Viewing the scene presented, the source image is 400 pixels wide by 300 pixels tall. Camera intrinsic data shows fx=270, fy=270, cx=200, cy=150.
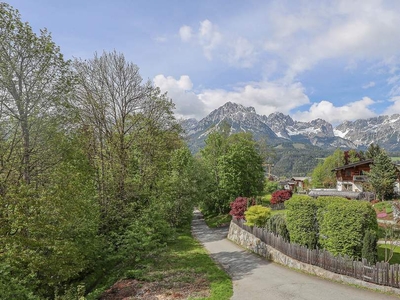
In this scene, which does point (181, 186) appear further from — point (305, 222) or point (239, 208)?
point (305, 222)

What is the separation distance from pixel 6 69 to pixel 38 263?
9.07 meters

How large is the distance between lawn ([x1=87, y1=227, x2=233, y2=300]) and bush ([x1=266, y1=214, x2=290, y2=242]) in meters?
5.32

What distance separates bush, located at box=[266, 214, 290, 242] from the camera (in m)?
19.6

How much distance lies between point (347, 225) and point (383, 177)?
32.4m

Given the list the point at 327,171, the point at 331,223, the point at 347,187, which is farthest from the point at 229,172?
the point at 327,171

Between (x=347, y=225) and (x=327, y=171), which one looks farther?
(x=327, y=171)

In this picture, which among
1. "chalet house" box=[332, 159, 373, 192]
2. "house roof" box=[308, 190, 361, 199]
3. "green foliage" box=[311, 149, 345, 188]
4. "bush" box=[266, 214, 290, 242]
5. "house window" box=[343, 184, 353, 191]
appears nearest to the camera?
"bush" box=[266, 214, 290, 242]

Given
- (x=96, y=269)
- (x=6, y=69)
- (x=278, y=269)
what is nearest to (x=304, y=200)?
(x=278, y=269)

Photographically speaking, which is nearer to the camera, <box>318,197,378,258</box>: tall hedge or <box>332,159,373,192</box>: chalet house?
<box>318,197,378,258</box>: tall hedge

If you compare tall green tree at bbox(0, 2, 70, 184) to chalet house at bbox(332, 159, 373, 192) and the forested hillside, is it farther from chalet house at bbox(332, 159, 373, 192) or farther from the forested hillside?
chalet house at bbox(332, 159, 373, 192)

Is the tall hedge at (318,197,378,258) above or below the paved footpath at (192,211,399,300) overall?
above

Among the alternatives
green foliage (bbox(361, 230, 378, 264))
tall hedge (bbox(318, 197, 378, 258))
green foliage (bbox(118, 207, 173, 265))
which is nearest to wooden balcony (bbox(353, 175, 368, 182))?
tall hedge (bbox(318, 197, 378, 258))

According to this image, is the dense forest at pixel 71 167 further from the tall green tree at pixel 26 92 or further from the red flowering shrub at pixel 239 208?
the red flowering shrub at pixel 239 208

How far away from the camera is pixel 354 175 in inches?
2087
